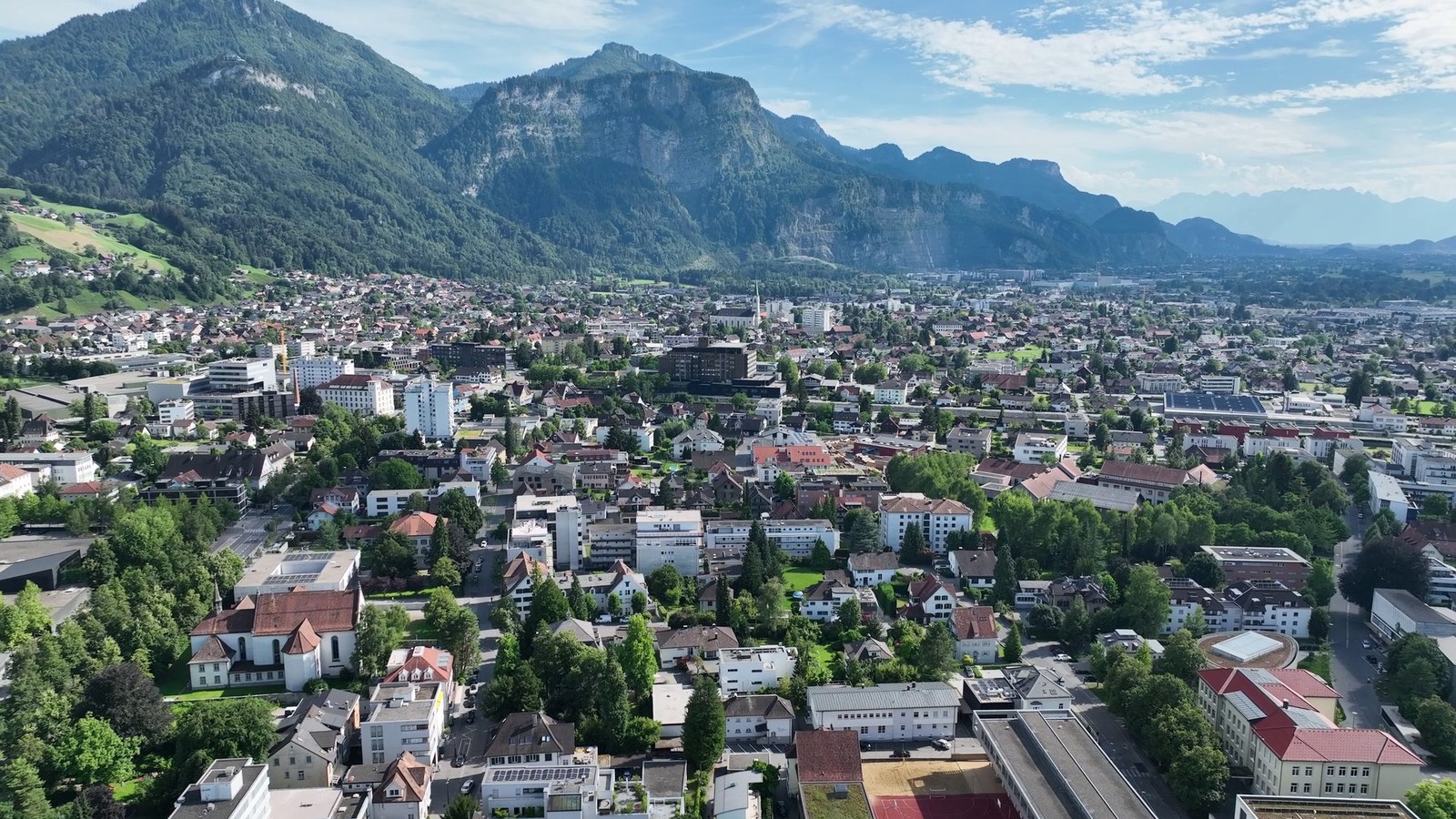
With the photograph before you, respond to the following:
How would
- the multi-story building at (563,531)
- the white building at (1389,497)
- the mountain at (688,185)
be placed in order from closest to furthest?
the multi-story building at (563,531) → the white building at (1389,497) → the mountain at (688,185)

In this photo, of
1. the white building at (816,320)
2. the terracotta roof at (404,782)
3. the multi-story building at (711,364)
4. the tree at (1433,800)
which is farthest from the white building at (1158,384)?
A: the terracotta roof at (404,782)

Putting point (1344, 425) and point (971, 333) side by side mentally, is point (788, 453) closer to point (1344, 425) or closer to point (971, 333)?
point (1344, 425)

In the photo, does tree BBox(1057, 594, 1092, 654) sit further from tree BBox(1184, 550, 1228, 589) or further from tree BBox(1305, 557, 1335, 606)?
tree BBox(1305, 557, 1335, 606)

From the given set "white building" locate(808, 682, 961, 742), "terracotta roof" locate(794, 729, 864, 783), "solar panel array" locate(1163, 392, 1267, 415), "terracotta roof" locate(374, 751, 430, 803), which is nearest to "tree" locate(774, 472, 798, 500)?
"white building" locate(808, 682, 961, 742)

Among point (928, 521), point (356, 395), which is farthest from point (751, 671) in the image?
point (356, 395)

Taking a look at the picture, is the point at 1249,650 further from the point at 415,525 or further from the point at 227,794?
the point at 415,525

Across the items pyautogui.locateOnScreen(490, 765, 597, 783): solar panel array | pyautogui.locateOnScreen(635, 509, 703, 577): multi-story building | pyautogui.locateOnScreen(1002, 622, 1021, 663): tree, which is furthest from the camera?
pyautogui.locateOnScreen(635, 509, 703, 577): multi-story building

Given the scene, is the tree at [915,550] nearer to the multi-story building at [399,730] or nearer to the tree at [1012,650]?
the tree at [1012,650]
